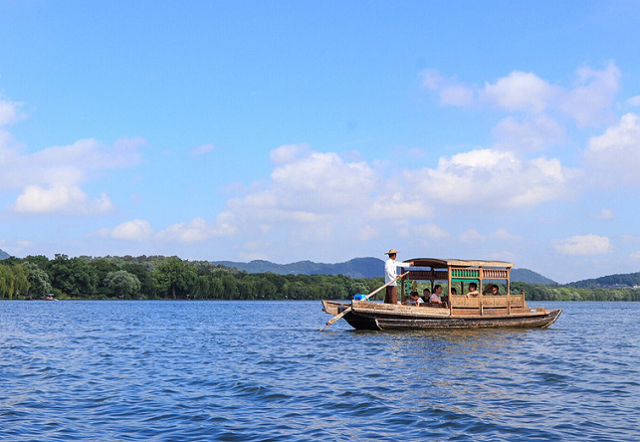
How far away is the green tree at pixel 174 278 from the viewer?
162m

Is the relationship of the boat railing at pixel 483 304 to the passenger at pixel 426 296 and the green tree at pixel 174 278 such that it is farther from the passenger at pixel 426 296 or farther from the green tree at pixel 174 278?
the green tree at pixel 174 278

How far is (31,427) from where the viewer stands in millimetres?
11797

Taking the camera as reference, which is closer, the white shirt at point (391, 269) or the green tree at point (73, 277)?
the white shirt at point (391, 269)

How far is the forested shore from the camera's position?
125375 mm

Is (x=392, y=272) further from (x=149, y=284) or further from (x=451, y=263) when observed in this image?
(x=149, y=284)

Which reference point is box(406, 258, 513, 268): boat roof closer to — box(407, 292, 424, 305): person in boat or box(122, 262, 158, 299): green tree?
box(407, 292, 424, 305): person in boat

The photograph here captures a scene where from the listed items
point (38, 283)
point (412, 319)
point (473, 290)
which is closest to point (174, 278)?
point (38, 283)

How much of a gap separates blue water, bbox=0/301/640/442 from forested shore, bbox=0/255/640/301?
104238 mm

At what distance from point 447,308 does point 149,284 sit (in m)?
138

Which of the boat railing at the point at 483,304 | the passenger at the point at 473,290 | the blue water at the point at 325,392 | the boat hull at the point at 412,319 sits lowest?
the blue water at the point at 325,392

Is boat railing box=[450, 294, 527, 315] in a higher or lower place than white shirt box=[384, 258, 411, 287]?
lower

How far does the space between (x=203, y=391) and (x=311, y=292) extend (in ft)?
550

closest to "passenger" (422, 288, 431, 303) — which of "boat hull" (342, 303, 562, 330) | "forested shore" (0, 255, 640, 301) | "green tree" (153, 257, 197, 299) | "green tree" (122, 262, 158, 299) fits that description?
"boat hull" (342, 303, 562, 330)

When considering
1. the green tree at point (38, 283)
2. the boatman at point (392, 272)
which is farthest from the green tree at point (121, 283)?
the boatman at point (392, 272)
